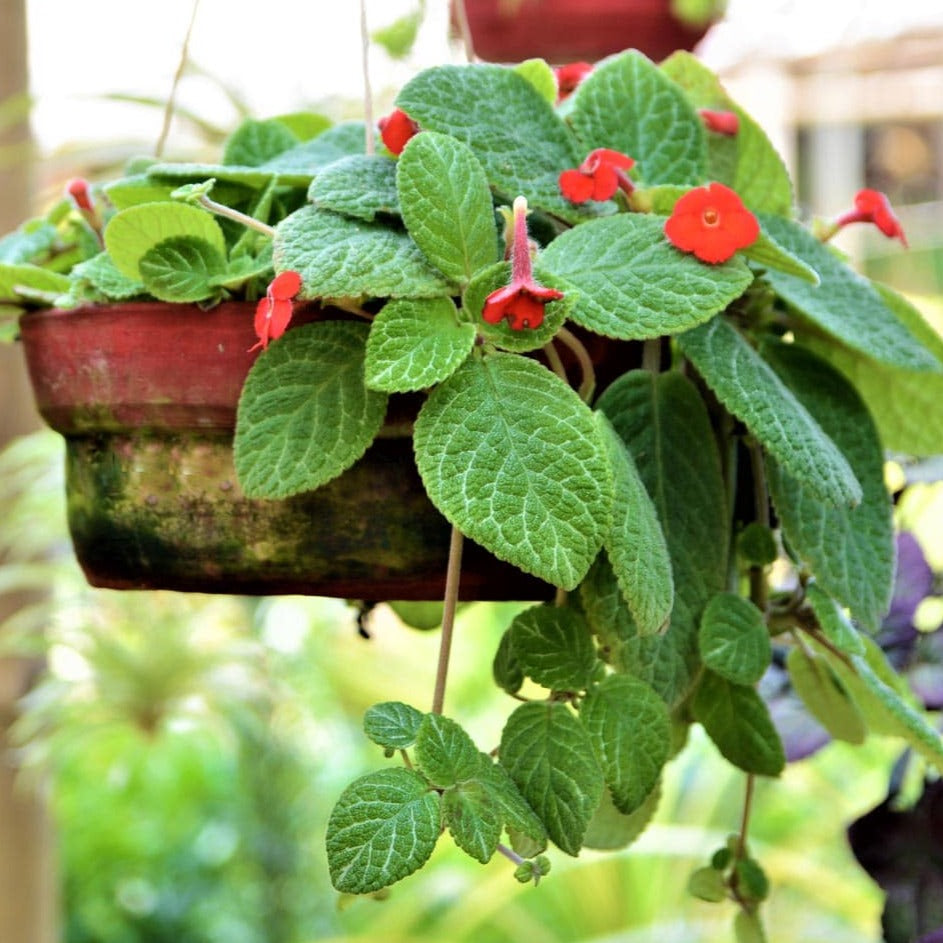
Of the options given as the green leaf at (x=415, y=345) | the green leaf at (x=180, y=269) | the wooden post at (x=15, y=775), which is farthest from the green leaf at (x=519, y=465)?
the wooden post at (x=15, y=775)

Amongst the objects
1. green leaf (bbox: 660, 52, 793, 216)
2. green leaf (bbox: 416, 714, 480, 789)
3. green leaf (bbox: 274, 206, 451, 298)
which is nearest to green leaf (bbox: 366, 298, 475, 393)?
green leaf (bbox: 274, 206, 451, 298)

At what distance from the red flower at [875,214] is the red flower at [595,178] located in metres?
0.14

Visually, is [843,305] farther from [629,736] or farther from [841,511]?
[629,736]

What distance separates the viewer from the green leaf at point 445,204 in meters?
0.40

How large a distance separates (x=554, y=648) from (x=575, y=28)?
41.8 inches

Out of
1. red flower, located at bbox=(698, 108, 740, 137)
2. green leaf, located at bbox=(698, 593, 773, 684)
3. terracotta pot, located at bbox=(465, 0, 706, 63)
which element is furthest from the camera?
terracotta pot, located at bbox=(465, 0, 706, 63)

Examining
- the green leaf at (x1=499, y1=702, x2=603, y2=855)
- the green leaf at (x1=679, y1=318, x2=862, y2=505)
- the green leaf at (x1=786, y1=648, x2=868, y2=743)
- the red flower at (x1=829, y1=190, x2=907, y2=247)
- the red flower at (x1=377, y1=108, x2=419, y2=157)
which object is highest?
the red flower at (x1=377, y1=108, x2=419, y2=157)

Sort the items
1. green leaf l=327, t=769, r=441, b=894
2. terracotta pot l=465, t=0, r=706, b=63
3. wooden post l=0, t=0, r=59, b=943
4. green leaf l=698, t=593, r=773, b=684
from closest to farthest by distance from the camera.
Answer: green leaf l=327, t=769, r=441, b=894 → green leaf l=698, t=593, r=773, b=684 → wooden post l=0, t=0, r=59, b=943 → terracotta pot l=465, t=0, r=706, b=63

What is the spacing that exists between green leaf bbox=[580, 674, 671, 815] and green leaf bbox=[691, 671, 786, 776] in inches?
3.4

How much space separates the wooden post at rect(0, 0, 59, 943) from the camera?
45.1 inches

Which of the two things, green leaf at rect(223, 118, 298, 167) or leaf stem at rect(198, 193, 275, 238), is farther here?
green leaf at rect(223, 118, 298, 167)

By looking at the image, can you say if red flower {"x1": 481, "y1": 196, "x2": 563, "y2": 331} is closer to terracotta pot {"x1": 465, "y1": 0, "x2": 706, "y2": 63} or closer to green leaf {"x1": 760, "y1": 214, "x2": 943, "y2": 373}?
green leaf {"x1": 760, "y1": 214, "x2": 943, "y2": 373}

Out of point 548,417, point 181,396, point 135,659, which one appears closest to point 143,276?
point 181,396

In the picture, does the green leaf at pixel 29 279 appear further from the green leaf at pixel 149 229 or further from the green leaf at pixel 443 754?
the green leaf at pixel 443 754
